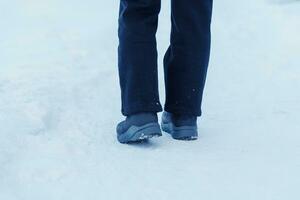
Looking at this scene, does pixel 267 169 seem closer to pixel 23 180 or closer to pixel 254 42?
pixel 23 180

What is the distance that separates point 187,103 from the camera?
2.22 metres

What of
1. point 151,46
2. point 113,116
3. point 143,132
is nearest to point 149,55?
point 151,46

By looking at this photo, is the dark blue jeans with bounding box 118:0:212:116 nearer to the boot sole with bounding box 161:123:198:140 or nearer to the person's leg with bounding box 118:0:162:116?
the person's leg with bounding box 118:0:162:116

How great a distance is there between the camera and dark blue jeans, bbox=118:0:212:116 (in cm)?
207

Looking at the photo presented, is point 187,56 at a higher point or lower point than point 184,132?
higher

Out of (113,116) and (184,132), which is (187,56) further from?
(113,116)

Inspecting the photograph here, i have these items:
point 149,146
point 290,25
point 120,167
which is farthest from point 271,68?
point 120,167

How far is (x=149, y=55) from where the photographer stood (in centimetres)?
210

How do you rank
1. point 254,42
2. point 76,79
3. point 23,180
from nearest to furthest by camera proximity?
point 23,180, point 76,79, point 254,42

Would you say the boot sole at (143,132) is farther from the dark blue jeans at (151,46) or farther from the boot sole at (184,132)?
the boot sole at (184,132)

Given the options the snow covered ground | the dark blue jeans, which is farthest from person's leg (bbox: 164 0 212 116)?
the snow covered ground

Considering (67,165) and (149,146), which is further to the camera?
(149,146)

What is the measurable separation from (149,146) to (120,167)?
21 cm

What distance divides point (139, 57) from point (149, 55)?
0.04 metres
